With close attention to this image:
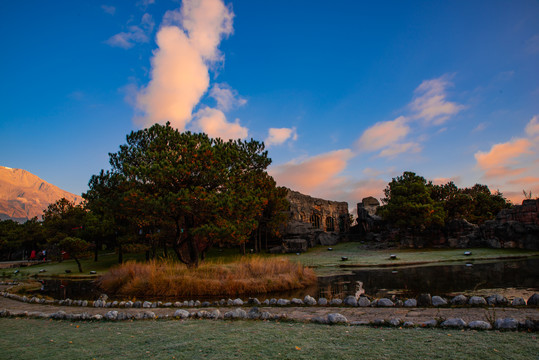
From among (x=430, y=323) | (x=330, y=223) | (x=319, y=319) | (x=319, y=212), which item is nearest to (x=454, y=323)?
(x=430, y=323)

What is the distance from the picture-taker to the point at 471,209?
37.0m

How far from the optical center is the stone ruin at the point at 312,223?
34.4m

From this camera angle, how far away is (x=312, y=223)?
45375 mm

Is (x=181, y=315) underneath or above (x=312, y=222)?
underneath

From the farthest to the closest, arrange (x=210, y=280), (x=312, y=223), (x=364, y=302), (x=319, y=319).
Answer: (x=312, y=223), (x=210, y=280), (x=364, y=302), (x=319, y=319)

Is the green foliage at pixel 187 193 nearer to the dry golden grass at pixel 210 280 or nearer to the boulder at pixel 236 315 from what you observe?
the dry golden grass at pixel 210 280

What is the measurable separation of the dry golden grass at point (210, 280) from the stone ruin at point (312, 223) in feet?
65.4

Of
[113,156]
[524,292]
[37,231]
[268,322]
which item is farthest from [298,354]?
[37,231]

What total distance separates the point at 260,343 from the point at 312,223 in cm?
4198

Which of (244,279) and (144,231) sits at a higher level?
(144,231)

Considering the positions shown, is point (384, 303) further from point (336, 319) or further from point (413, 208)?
point (413, 208)

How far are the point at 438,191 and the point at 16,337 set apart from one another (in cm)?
4276

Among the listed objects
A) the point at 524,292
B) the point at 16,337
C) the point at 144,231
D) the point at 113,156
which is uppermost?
the point at 113,156

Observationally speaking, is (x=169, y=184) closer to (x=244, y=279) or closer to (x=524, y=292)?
(x=244, y=279)
